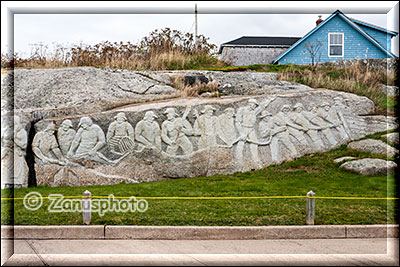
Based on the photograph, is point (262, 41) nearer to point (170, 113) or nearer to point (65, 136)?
point (170, 113)

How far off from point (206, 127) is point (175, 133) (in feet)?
3.01

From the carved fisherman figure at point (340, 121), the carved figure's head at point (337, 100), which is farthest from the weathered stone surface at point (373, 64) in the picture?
the carved fisherman figure at point (340, 121)

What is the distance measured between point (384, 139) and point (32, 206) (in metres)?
10.0

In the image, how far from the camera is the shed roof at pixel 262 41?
24.3 meters

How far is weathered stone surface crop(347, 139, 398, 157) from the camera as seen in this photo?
1193 cm

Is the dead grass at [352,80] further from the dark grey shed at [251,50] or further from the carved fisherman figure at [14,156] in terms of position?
the carved fisherman figure at [14,156]

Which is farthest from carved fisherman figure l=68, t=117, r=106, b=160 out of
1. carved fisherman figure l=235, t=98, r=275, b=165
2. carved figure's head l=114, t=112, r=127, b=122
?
carved fisherman figure l=235, t=98, r=275, b=165

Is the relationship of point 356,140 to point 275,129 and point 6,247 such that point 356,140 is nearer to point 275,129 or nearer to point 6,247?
point 275,129

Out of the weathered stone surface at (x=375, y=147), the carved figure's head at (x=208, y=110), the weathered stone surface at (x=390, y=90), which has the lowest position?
the weathered stone surface at (x=375, y=147)

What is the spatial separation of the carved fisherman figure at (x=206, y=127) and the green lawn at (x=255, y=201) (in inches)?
40.5

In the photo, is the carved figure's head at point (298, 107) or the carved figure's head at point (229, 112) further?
the carved figure's head at point (298, 107)

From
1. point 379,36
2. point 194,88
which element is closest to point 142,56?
point 194,88

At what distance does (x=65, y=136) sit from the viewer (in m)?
11.0

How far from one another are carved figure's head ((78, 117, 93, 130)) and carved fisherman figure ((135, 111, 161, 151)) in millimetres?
1279
